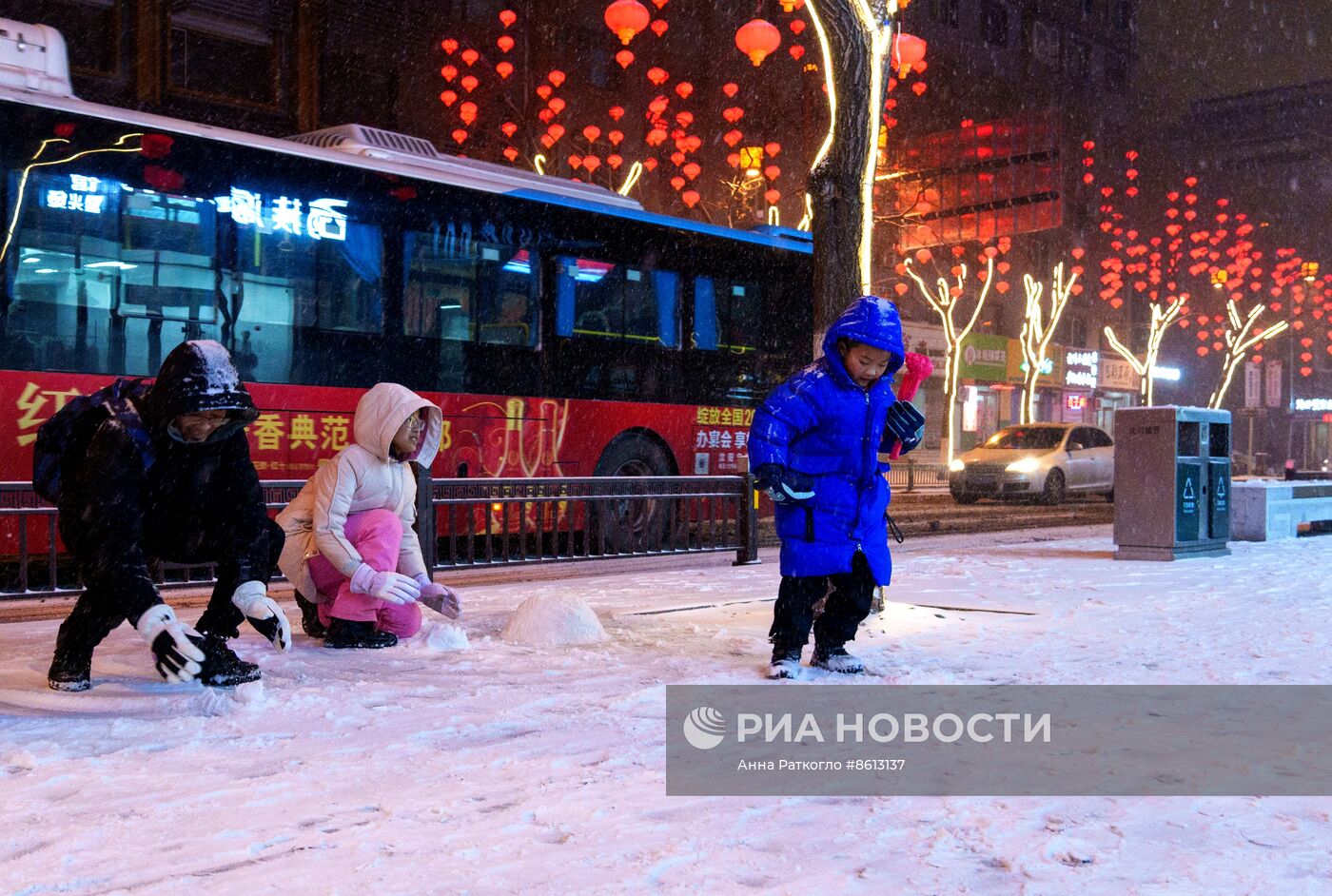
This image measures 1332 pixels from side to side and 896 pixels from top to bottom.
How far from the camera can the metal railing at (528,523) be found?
7.31 m

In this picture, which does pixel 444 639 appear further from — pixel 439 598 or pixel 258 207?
pixel 258 207

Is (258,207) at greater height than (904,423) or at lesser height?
greater

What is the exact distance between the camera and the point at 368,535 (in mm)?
5777

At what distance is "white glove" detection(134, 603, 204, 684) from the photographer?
14.0 feet

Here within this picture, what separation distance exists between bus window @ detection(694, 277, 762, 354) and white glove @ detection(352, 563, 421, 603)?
8169mm

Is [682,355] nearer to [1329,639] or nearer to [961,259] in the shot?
[1329,639]

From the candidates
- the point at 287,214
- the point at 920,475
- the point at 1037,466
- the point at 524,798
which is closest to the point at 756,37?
the point at 287,214

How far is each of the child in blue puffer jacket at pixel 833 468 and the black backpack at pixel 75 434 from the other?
2.47m

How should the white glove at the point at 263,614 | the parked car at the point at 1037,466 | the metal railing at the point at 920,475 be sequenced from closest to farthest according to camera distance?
1. the white glove at the point at 263,614
2. the parked car at the point at 1037,466
3. the metal railing at the point at 920,475

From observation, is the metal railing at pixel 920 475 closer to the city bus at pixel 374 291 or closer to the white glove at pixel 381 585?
the city bus at pixel 374 291

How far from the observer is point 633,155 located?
30.6 meters

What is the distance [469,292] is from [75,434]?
7055mm

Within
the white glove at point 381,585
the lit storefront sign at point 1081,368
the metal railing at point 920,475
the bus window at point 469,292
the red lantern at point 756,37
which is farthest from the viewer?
the lit storefront sign at point 1081,368

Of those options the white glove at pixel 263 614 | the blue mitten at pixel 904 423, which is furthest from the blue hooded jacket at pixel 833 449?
the white glove at pixel 263 614
